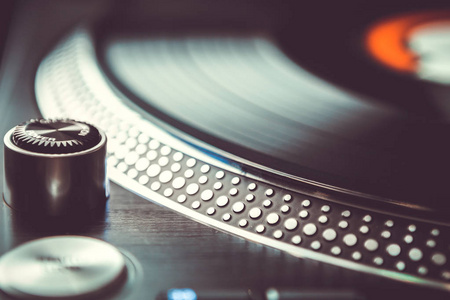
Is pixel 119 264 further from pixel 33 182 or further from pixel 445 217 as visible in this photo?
pixel 445 217

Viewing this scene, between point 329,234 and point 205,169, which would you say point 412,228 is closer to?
point 329,234

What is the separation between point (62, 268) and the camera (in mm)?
420

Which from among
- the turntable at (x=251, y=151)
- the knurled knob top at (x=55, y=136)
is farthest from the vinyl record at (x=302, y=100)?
the knurled knob top at (x=55, y=136)

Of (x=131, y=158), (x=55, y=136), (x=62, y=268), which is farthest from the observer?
(x=131, y=158)

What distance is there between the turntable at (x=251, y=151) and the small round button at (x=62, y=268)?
18mm

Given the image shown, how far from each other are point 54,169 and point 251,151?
0.70 ft

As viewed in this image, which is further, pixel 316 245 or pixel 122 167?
Result: pixel 122 167

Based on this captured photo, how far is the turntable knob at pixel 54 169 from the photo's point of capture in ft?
1.63

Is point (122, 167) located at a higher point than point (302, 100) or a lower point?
lower

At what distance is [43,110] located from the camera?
0.74 metres

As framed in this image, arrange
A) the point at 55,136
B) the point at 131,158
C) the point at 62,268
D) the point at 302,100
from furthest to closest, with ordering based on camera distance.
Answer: the point at 302,100, the point at 131,158, the point at 55,136, the point at 62,268

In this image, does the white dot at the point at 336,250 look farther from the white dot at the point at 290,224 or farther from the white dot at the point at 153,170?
the white dot at the point at 153,170

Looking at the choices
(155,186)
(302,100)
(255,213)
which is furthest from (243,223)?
(302,100)

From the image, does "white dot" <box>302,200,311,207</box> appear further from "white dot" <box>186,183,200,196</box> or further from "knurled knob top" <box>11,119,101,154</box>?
"knurled knob top" <box>11,119,101,154</box>
